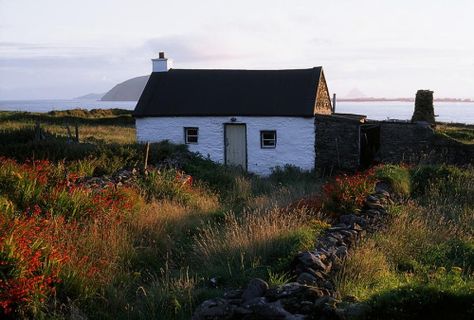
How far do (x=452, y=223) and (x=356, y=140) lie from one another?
40.0 ft

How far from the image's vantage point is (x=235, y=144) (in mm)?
22531

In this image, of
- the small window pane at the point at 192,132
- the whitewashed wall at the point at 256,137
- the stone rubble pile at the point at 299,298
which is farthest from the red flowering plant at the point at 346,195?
the small window pane at the point at 192,132

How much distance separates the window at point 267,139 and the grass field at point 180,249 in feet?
33.2

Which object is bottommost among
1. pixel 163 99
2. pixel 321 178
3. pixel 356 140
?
pixel 321 178

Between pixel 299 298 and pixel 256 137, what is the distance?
17.5 metres

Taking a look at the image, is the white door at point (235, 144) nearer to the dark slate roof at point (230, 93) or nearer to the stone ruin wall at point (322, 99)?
the dark slate roof at point (230, 93)

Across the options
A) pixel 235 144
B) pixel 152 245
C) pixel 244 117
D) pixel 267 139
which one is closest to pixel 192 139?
pixel 235 144

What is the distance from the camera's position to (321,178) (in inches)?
812

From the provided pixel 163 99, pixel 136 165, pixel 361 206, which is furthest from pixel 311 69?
pixel 361 206

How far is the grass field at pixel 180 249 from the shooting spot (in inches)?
221

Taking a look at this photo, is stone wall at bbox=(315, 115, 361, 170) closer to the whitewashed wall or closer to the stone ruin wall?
the whitewashed wall

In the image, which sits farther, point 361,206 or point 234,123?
point 234,123

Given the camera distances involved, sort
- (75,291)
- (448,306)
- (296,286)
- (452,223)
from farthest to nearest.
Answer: (452,223) < (75,291) < (296,286) < (448,306)

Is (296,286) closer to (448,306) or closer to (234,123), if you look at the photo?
(448,306)
